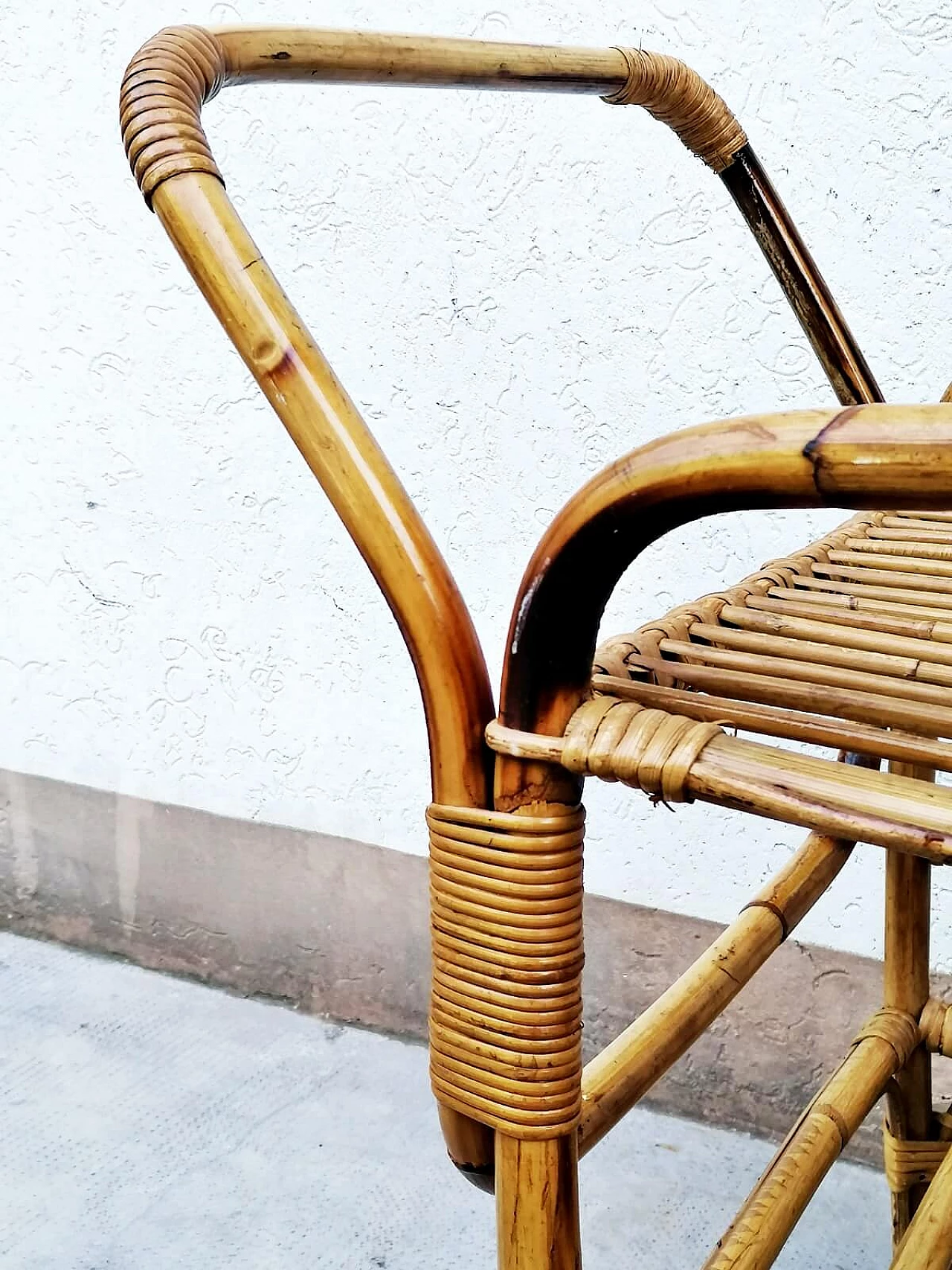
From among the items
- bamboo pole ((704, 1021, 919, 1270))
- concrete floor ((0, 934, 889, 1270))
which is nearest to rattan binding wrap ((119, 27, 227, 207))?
bamboo pole ((704, 1021, 919, 1270))

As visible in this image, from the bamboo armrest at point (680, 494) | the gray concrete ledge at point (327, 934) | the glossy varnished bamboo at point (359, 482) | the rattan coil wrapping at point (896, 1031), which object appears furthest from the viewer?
the gray concrete ledge at point (327, 934)

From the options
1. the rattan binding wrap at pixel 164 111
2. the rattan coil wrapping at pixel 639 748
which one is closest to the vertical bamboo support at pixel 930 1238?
the rattan coil wrapping at pixel 639 748

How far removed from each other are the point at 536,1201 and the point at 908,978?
0.49 metres

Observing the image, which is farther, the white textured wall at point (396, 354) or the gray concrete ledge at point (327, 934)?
the gray concrete ledge at point (327, 934)

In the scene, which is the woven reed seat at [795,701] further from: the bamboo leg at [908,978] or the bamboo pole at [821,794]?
the bamboo leg at [908,978]

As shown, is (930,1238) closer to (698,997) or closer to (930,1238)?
(930,1238)

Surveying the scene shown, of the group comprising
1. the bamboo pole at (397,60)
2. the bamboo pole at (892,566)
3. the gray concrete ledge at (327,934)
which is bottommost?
the gray concrete ledge at (327,934)

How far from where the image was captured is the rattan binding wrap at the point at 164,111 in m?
0.41

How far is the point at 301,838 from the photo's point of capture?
1.42 meters

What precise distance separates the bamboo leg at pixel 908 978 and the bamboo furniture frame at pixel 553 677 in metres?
0.32

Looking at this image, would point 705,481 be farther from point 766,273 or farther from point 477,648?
point 766,273

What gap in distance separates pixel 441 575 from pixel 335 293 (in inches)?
36.7

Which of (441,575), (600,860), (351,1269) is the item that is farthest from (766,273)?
(351,1269)

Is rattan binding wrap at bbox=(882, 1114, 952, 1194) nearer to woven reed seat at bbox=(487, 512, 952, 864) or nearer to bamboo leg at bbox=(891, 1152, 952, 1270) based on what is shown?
bamboo leg at bbox=(891, 1152, 952, 1270)
